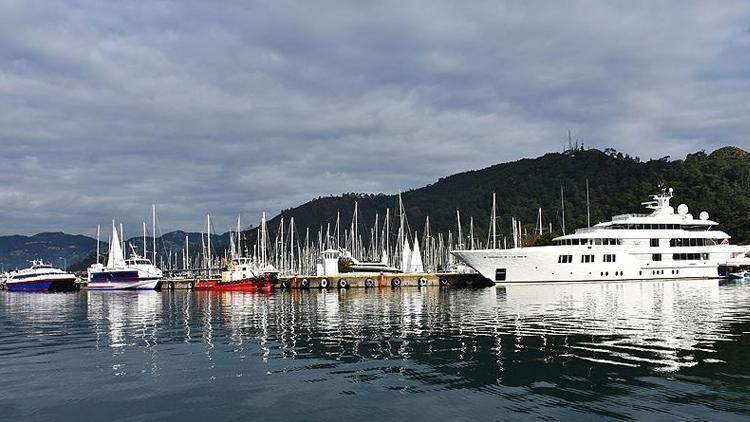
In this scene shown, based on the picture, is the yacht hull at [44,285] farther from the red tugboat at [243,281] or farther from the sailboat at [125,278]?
the red tugboat at [243,281]

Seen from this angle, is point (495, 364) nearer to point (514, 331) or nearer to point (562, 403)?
point (562, 403)

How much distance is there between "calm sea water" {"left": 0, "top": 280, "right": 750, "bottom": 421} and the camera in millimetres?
14866

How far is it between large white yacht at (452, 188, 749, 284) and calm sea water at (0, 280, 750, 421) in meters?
42.2

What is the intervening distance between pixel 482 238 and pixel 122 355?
166341 mm

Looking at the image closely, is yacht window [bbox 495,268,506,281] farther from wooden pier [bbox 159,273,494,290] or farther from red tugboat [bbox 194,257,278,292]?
red tugboat [bbox 194,257,278,292]

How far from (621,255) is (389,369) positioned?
70.8m

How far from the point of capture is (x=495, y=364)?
20.0 meters

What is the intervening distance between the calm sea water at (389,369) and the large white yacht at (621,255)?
4224 centimetres

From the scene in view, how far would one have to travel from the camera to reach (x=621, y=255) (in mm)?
82000

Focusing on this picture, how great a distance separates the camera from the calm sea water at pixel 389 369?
14866 mm

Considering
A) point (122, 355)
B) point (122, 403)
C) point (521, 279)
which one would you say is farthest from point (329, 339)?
point (521, 279)

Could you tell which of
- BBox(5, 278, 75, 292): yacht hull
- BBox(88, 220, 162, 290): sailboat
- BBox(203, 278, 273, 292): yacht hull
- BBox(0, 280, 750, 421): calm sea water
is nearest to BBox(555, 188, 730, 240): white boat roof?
BBox(203, 278, 273, 292): yacht hull

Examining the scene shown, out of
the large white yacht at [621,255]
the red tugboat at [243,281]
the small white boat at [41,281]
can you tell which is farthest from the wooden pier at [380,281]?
the small white boat at [41,281]

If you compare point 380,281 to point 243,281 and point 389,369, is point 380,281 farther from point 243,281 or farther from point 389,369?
point 389,369
